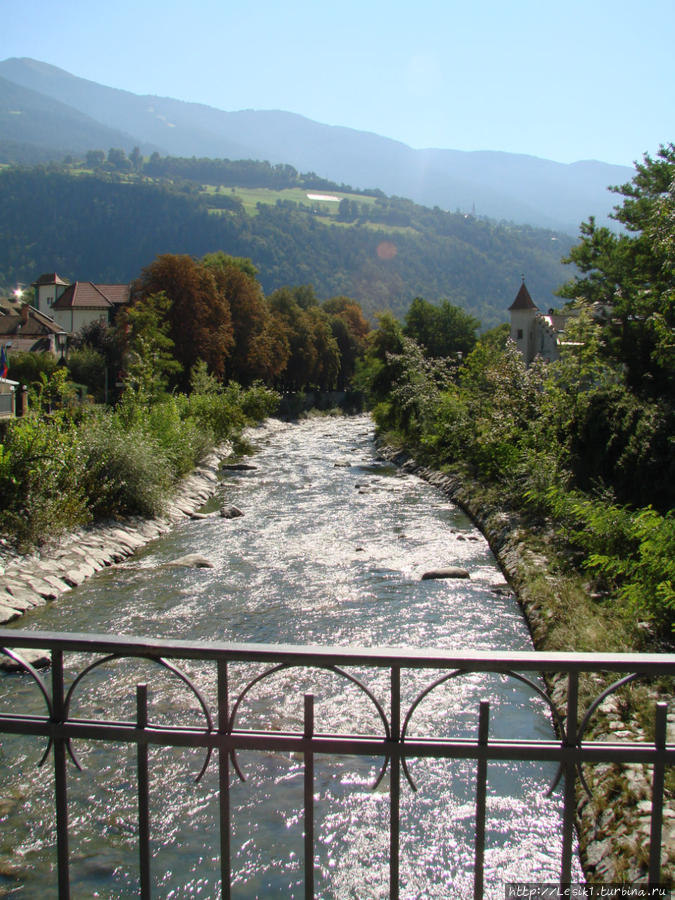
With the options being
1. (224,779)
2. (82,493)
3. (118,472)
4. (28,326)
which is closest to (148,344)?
(118,472)

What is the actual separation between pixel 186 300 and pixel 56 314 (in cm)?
3116

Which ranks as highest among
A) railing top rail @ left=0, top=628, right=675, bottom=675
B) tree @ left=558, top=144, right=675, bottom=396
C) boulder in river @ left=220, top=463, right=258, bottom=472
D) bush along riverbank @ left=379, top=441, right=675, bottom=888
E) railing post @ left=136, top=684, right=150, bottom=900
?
tree @ left=558, top=144, right=675, bottom=396

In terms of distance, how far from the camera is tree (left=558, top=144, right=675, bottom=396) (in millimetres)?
13398

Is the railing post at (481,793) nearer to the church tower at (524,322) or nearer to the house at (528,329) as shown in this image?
the house at (528,329)

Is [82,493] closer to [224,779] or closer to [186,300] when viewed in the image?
[224,779]

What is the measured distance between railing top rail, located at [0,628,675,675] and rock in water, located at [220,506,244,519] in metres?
16.9

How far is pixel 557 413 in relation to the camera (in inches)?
643

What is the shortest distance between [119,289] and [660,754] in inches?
2938

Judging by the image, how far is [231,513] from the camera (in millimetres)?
19609

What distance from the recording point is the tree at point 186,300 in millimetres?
40938

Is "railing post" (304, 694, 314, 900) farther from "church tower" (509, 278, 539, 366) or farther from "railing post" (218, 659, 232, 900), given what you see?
"church tower" (509, 278, 539, 366)

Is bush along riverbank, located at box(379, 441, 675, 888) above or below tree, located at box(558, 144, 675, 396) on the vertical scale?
below

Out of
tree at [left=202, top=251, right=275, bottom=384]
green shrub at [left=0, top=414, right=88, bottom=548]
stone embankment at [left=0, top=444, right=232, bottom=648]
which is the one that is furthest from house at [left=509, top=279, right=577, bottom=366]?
green shrub at [left=0, top=414, right=88, bottom=548]

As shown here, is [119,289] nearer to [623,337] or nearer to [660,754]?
[623,337]
